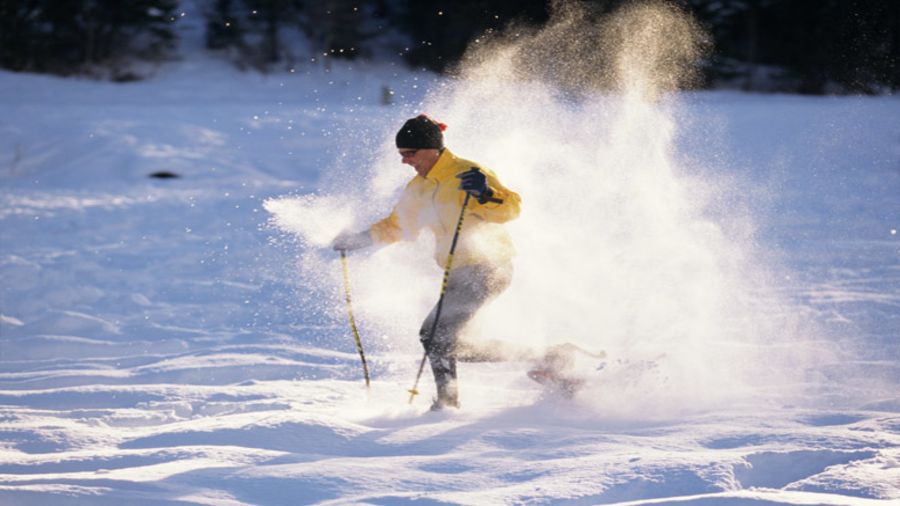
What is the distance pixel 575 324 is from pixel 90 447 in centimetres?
408

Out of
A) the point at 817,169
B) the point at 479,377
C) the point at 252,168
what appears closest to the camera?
the point at 479,377

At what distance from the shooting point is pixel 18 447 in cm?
441

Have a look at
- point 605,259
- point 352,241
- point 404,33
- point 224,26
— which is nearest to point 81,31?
point 224,26

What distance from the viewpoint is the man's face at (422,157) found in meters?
4.98

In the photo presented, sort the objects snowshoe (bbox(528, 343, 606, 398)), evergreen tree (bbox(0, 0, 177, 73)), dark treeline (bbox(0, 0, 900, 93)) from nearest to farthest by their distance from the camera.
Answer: snowshoe (bbox(528, 343, 606, 398))
dark treeline (bbox(0, 0, 900, 93))
evergreen tree (bbox(0, 0, 177, 73))

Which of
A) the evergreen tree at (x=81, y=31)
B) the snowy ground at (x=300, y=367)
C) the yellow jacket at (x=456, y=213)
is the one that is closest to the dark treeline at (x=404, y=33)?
the evergreen tree at (x=81, y=31)

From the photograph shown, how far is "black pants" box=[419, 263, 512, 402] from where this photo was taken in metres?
5.02

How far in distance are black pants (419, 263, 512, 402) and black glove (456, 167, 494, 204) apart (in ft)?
1.53

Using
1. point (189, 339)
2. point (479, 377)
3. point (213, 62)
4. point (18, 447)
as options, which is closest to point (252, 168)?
point (189, 339)

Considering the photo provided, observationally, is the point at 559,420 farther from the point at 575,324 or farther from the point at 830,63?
the point at 830,63

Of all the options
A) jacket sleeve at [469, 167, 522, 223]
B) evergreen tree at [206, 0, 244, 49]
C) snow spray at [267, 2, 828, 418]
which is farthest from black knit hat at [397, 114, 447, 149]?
evergreen tree at [206, 0, 244, 49]

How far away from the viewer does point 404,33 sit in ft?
95.1

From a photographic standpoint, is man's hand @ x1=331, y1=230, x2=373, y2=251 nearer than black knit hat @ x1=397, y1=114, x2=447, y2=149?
No

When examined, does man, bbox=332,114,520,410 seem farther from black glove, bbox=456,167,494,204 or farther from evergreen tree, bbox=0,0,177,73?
evergreen tree, bbox=0,0,177,73
